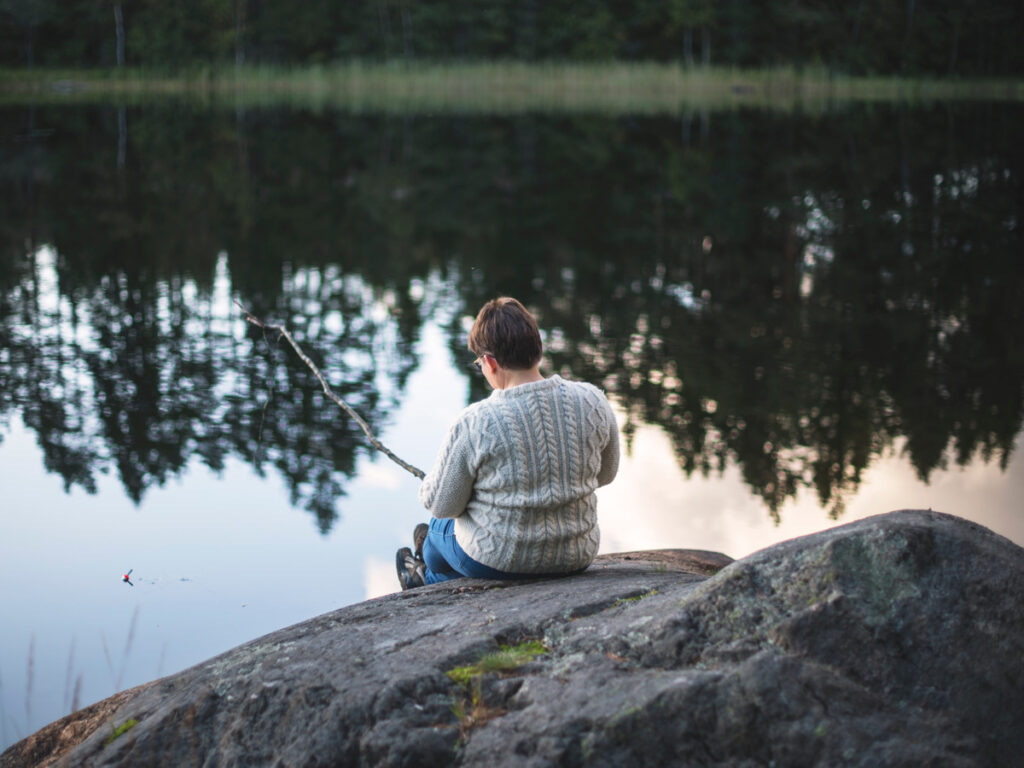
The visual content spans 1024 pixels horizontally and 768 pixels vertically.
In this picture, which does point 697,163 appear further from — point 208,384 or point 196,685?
point 196,685

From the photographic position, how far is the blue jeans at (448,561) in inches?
132

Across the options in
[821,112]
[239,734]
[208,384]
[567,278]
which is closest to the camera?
[239,734]

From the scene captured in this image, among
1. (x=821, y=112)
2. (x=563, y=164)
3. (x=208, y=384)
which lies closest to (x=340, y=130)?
(x=563, y=164)

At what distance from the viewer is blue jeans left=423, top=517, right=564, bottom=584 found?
3361mm

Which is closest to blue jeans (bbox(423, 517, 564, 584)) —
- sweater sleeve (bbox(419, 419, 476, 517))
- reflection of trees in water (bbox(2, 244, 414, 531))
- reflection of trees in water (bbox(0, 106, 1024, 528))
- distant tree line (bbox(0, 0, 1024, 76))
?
sweater sleeve (bbox(419, 419, 476, 517))

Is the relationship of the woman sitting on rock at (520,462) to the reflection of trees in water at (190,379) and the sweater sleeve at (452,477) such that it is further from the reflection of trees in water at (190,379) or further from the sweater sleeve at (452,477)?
the reflection of trees in water at (190,379)

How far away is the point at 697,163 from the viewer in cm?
1900

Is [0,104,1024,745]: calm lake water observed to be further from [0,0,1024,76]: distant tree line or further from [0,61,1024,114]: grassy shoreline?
[0,0,1024,76]: distant tree line

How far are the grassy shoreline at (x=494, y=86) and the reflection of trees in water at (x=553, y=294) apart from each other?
16.4m

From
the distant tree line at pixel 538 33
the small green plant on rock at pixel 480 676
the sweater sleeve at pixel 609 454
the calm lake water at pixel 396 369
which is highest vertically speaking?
the distant tree line at pixel 538 33

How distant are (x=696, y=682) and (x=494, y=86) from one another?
1472 inches

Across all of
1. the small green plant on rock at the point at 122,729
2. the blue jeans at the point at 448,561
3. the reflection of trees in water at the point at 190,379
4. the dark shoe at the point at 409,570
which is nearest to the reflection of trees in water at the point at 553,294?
the reflection of trees in water at the point at 190,379

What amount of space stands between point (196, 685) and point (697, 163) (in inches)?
689

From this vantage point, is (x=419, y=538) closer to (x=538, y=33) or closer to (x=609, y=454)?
(x=609, y=454)
